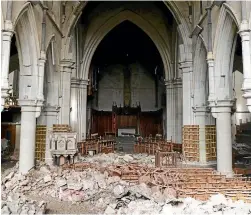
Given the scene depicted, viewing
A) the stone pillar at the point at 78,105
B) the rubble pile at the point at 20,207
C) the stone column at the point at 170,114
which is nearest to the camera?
the rubble pile at the point at 20,207

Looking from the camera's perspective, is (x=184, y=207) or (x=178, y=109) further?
(x=178, y=109)

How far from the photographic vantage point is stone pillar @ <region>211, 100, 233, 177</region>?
11.6 m

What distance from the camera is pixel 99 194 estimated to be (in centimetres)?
934

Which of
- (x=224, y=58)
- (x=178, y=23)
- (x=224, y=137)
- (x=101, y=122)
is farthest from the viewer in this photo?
(x=101, y=122)

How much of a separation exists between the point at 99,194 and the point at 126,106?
792 inches

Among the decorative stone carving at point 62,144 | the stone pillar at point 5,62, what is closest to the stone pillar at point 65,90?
the decorative stone carving at point 62,144

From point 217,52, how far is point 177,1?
5.34 meters

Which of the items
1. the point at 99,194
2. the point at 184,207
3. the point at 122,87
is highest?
the point at 122,87

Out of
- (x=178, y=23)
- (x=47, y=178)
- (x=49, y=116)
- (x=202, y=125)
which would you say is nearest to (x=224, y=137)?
(x=202, y=125)

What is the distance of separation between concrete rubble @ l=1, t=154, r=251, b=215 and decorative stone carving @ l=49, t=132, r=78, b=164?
0.85 meters

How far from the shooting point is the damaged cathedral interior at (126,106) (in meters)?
9.02

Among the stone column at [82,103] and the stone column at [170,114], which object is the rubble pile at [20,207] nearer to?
Answer: the stone column at [82,103]

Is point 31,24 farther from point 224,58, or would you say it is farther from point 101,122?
point 101,122

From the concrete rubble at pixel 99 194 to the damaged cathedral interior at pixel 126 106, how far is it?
0.05 meters
